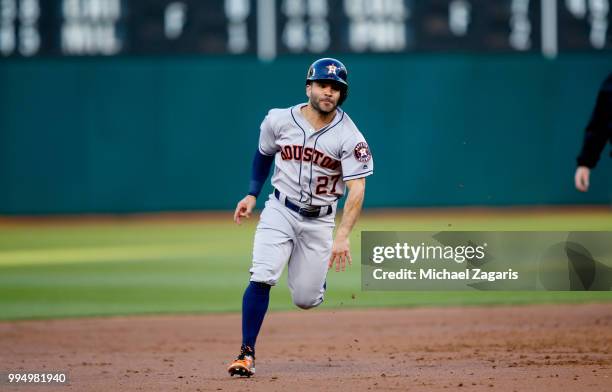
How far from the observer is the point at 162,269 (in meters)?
10.6

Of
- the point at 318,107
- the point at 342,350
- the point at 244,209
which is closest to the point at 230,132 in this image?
the point at 342,350

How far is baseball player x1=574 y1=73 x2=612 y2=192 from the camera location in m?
5.82

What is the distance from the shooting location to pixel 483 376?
489 cm

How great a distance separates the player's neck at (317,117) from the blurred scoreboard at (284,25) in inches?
431

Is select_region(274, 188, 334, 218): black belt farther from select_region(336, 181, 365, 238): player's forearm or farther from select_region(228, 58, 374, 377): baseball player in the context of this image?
select_region(336, 181, 365, 238): player's forearm

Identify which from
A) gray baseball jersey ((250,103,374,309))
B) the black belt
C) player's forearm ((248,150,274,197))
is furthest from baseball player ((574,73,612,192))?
player's forearm ((248,150,274,197))

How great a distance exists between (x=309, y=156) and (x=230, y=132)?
39.6 feet

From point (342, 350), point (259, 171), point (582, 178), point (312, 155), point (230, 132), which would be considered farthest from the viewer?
point (230, 132)

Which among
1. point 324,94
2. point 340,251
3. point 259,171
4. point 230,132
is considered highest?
point 324,94

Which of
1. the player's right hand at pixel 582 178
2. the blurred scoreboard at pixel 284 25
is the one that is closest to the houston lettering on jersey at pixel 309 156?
the player's right hand at pixel 582 178

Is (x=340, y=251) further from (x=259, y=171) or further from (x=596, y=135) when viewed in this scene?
(x=596, y=135)

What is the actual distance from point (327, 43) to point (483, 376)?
38.5 ft

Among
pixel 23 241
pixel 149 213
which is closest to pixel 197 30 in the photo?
pixel 149 213

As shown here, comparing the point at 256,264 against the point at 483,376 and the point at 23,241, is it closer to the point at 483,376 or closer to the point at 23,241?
the point at 483,376
